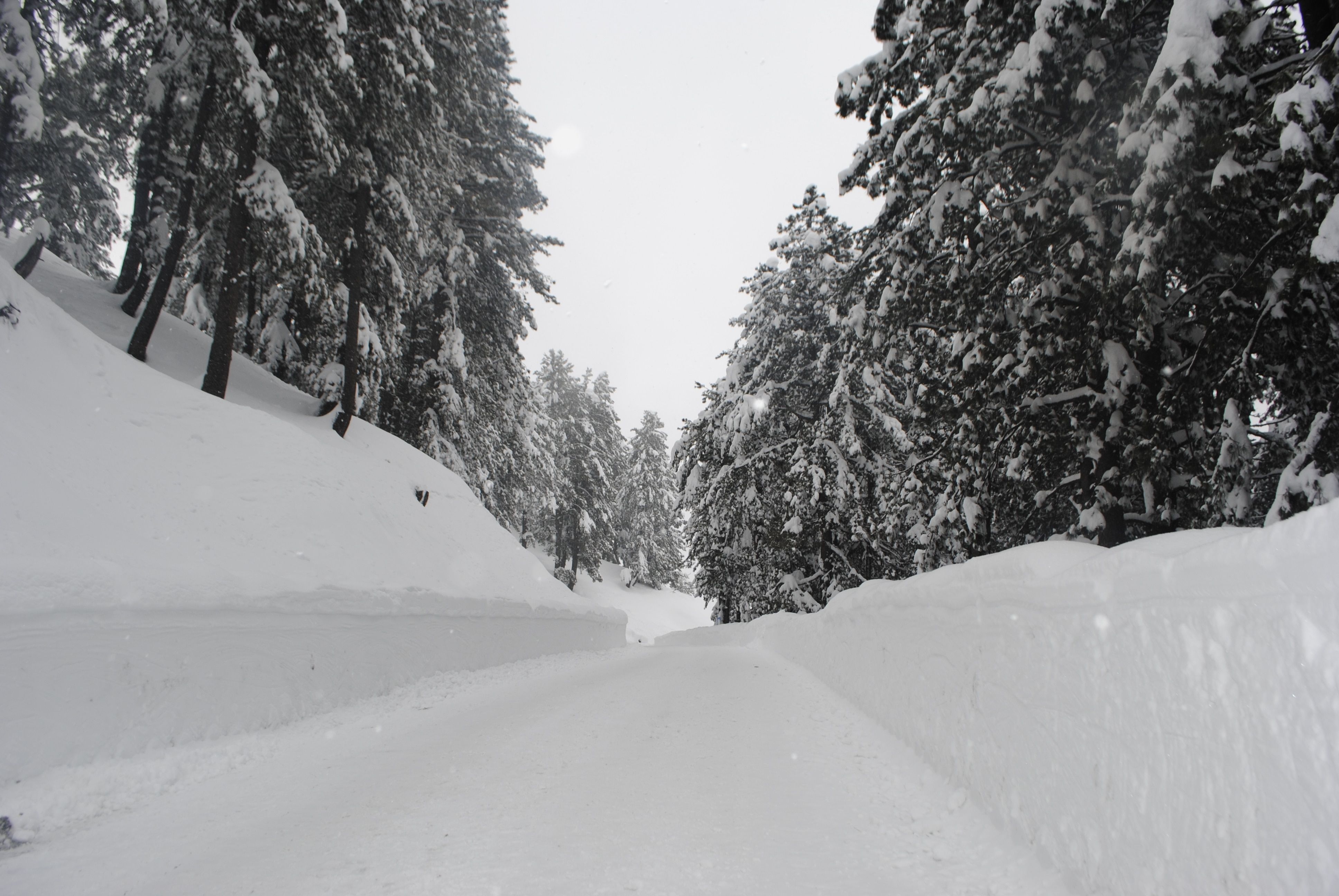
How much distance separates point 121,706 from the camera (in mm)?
4539

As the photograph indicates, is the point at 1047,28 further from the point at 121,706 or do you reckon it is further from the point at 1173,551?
the point at 121,706

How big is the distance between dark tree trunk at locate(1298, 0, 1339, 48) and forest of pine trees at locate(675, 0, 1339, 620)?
0.02 m

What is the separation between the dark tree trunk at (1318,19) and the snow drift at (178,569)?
9.97m

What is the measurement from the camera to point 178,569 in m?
5.62

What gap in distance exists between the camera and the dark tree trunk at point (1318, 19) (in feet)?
15.9

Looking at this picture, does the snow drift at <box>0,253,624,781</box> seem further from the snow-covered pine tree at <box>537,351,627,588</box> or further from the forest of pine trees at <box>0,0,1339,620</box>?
the snow-covered pine tree at <box>537,351,627,588</box>

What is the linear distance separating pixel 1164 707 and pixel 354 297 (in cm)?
1567

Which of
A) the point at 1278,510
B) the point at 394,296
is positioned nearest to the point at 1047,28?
the point at 1278,510

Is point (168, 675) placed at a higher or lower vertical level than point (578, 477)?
lower

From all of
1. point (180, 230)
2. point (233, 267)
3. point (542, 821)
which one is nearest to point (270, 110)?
point (233, 267)

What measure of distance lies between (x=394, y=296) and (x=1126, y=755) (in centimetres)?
1584

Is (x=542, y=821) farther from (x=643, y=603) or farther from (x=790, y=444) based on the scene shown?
(x=643, y=603)

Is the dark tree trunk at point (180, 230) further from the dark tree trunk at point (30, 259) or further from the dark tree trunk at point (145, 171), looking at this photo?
the dark tree trunk at point (30, 259)

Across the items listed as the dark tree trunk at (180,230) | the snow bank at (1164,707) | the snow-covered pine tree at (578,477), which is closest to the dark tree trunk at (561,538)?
the snow-covered pine tree at (578,477)
